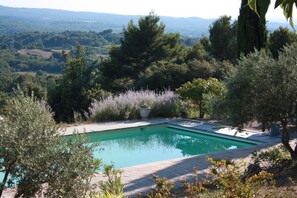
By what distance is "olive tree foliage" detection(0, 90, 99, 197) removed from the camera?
381 cm

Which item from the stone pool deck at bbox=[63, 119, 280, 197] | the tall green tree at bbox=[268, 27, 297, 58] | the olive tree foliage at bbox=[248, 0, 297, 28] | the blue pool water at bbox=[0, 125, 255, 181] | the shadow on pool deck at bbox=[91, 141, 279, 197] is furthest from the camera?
the tall green tree at bbox=[268, 27, 297, 58]

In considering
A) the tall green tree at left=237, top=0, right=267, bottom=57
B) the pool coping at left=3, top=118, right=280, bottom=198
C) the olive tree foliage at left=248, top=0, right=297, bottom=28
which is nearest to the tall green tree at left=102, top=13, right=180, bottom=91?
the tall green tree at left=237, top=0, right=267, bottom=57

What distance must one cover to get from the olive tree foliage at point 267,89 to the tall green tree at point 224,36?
51.8 feet

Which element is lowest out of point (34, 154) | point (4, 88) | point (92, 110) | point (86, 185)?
point (4, 88)

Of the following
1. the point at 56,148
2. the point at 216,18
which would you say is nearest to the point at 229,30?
the point at 216,18

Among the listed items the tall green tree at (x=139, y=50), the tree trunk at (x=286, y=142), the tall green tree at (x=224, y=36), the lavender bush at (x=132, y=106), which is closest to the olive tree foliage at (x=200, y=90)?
the lavender bush at (x=132, y=106)

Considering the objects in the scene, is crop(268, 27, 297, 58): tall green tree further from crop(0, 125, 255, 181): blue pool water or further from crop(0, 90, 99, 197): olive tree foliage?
crop(0, 90, 99, 197): olive tree foliage

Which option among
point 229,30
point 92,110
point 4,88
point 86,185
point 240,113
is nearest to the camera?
point 86,185

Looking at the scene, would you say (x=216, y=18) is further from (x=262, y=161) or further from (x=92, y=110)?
(x=262, y=161)

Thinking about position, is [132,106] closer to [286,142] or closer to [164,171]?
[164,171]

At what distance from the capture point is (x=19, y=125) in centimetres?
385

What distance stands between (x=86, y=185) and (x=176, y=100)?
939 cm

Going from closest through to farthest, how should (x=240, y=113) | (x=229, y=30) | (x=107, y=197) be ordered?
(x=107, y=197) → (x=240, y=113) → (x=229, y=30)

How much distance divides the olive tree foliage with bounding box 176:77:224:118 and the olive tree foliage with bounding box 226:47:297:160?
5.81 meters
